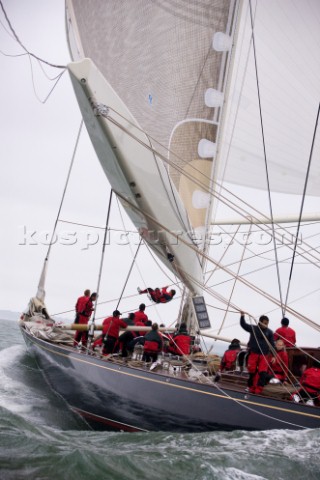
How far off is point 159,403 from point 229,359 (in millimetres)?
1660

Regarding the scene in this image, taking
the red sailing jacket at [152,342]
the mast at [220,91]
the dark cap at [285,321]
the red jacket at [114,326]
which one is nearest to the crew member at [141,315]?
the mast at [220,91]

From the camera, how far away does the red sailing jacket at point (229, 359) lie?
804cm

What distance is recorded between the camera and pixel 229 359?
8.05 metres

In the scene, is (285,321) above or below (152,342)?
above

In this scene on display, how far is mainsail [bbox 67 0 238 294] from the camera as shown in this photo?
7.88 metres

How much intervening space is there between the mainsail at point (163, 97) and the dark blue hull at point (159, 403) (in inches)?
83.1

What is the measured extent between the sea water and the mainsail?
2.86 meters

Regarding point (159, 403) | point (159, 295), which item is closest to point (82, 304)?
point (159, 295)

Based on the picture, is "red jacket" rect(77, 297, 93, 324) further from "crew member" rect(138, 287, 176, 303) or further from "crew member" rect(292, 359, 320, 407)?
"crew member" rect(292, 359, 320, 407)

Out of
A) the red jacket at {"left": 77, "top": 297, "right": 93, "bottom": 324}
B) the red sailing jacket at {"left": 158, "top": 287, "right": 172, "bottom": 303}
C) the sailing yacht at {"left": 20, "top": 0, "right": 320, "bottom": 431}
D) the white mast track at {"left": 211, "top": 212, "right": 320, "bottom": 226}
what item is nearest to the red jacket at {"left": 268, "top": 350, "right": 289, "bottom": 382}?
the sailing yacht at {"left": 20, "top": 0, "right": 320, "bottom": 431}

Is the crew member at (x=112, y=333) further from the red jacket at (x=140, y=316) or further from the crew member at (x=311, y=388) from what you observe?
the crew member at (x=311, y=388)

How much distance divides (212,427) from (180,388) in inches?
24.6

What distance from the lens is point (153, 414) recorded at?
22.6 ft

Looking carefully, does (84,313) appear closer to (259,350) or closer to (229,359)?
(229,359)
